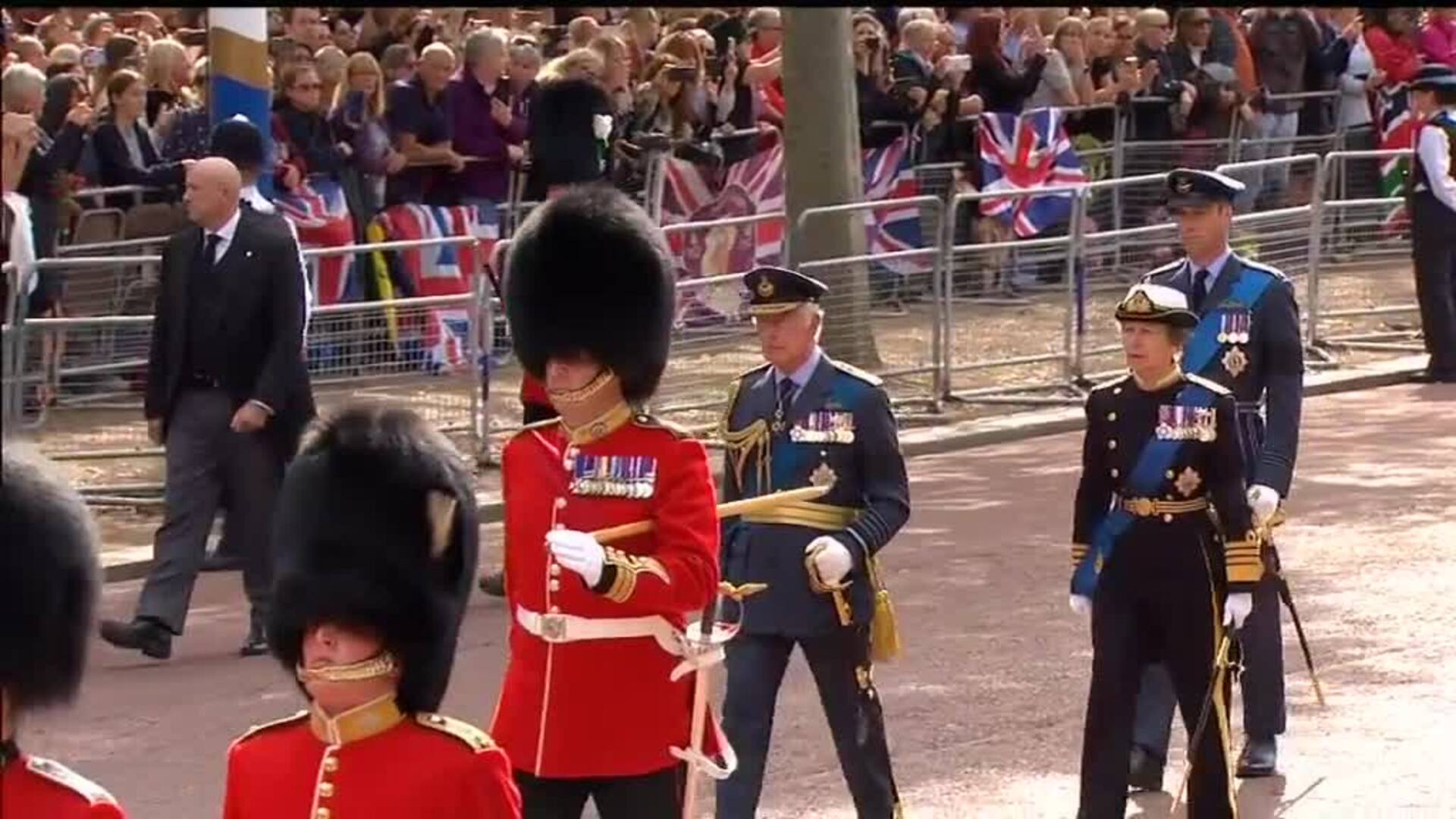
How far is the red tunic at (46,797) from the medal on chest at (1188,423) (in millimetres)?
4277

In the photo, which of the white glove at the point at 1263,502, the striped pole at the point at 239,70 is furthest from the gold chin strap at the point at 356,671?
the striped pole at the point at 239,70

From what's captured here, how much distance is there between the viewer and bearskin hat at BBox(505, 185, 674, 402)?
238 inches

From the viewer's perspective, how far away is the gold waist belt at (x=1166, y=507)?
768 centimetres

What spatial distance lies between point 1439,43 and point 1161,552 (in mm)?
15692

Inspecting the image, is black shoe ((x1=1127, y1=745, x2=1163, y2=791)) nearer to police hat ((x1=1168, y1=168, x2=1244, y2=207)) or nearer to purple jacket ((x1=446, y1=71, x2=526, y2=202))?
police hat ((x1=1168, y1=168, x2=1244, y2=207))

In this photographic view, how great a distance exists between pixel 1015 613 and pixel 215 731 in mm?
3126

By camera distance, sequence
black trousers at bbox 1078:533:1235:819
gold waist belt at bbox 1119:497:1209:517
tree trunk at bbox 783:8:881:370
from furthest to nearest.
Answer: tree trunk at bbox 783:8:881:370
gold waist belt at bbox 1119:497:1209:517
black trousers at bbox 1078:533:1235:819

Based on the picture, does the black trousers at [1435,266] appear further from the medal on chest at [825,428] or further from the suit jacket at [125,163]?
the medal on chest at [825,428]

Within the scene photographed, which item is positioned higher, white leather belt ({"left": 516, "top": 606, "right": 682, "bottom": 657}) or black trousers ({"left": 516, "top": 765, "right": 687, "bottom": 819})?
white leather belt ({"left": 516, "top": 606, "right": 682, "bottom": 657})

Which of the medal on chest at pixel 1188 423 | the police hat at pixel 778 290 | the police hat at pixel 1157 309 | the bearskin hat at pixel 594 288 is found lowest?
the medal on chest at pixel 1188 423

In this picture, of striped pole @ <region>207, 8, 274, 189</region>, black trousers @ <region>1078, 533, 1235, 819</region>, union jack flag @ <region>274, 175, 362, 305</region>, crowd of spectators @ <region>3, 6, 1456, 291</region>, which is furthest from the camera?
union jack flag @ <region>274, 175, 362, 305</region>

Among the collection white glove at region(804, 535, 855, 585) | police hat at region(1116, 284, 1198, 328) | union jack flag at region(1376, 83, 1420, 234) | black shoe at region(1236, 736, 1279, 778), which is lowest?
black shoe at region(1236, 736, 1279, 778)

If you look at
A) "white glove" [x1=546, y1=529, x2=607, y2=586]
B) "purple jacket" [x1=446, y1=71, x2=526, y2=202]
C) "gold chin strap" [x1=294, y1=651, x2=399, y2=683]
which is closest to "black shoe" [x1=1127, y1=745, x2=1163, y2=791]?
"white glove" [x1=546, y1=529, x2=607, y2=586]

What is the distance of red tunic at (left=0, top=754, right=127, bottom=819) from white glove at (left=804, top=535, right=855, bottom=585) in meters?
3.23
